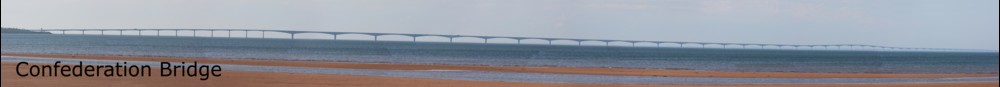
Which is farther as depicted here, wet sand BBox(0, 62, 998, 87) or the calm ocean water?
the calm ocean water

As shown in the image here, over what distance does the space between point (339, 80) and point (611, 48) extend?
105 feet

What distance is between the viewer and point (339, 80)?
11094 mm

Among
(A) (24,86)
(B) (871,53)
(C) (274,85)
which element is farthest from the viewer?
(B) (871,53)

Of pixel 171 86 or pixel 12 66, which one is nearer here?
pixel 171 86

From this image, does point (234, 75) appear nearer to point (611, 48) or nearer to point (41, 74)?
point (41, 74)

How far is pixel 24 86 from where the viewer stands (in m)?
8.45

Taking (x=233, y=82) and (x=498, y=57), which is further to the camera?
(x=498, y=57)

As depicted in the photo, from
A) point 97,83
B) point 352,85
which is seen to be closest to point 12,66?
point 97,83

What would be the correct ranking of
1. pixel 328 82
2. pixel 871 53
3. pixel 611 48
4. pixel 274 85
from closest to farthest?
pixel 274 85, pixel 328 82, pixel 871 53, pixel 611 48

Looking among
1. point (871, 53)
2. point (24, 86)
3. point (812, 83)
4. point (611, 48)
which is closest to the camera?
point (24, 86)

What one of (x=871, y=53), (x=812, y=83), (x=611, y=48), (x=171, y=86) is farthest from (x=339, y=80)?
(x=611, y=48)

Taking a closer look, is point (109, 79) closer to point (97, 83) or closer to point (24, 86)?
point (97, 83)

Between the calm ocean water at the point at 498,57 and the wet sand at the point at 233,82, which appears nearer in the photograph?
the wet sand at the point at 233,82

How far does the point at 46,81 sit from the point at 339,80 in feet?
9.44
